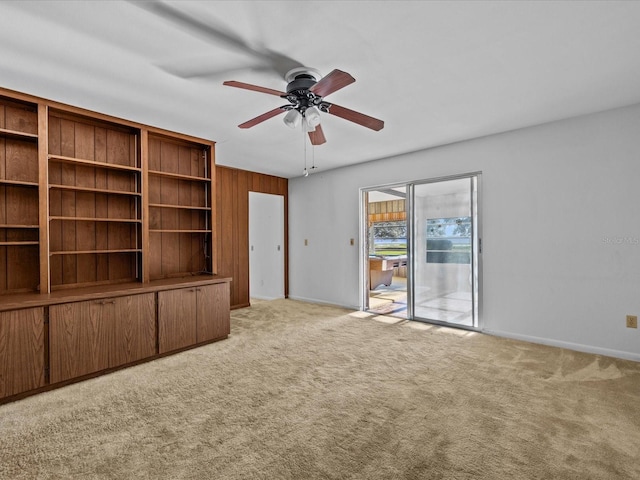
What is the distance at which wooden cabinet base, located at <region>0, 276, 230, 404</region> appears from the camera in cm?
245

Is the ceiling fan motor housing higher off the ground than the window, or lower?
higher

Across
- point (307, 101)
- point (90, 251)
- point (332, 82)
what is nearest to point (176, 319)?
point (90, 251)

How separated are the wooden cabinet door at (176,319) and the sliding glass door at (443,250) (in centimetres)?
296

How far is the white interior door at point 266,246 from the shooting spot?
6.45 m

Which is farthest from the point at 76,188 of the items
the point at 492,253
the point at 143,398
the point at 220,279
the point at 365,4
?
the point at 492,253

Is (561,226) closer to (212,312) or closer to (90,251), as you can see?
(212,312)

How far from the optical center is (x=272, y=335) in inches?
157

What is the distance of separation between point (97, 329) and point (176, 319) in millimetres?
715

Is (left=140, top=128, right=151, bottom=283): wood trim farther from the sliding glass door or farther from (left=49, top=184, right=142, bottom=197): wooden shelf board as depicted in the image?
the sliding glass door

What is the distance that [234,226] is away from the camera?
18.0 feet

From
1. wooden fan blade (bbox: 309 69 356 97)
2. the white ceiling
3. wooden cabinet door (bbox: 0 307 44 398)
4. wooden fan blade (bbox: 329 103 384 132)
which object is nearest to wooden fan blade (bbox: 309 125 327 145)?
the white ceiling

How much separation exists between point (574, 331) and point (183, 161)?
4898 mm

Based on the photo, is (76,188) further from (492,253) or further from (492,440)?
(492,253)

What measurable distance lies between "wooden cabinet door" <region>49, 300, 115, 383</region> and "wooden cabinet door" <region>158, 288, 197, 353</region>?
452mm
